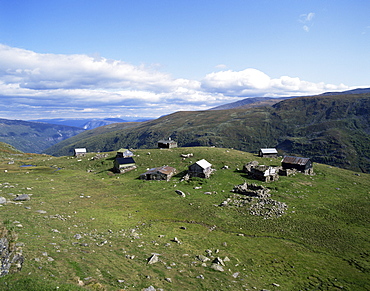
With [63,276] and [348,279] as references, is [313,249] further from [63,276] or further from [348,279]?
[63,276]

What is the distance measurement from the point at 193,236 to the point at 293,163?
2444 inches

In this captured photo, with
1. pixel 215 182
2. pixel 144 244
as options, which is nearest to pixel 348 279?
pixel 144 244

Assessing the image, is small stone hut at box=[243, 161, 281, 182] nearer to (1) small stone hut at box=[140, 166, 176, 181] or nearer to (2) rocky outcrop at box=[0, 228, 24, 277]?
(1) small stone hut at box=[140, 166, 176, 181]

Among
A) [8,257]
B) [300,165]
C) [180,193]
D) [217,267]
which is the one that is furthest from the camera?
[300,165]

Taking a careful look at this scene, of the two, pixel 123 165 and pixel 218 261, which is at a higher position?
pixel 123 165

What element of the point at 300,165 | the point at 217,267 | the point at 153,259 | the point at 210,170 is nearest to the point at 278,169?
A: the point at 300,165

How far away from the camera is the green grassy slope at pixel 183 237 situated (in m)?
19.7

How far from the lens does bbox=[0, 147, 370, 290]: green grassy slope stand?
19734mm

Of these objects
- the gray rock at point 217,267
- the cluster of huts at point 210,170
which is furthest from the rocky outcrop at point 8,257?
the cluster of huts at point 210,170

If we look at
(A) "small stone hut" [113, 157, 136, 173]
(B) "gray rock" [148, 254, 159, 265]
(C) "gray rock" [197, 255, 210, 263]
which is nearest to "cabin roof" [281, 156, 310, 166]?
(A) "small stone hut" [113, 157, 136, 173]

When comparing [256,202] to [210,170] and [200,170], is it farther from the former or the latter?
[210,170]

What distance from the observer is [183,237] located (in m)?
32.5

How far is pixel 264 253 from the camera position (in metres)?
29.7

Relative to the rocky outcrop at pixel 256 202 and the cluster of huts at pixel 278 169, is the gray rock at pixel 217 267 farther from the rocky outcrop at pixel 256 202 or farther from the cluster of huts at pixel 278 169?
the cluster of huts at pixel 278 169
